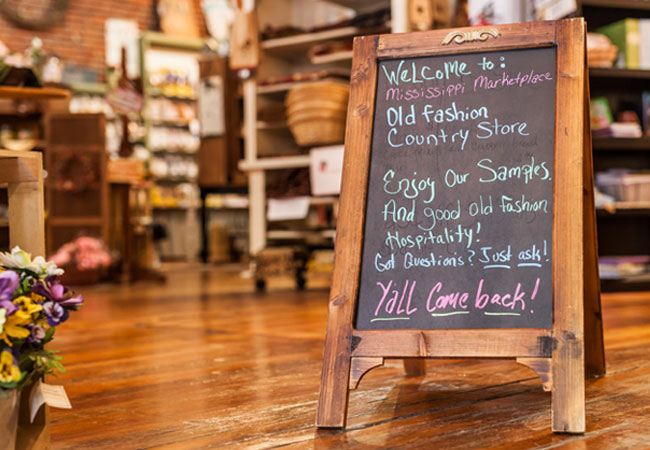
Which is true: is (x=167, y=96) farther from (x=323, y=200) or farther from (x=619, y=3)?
(x=619, y=3)

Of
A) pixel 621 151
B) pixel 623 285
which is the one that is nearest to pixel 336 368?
pixel 623 285

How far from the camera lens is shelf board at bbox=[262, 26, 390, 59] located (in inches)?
209

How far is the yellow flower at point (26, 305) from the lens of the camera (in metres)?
1.28

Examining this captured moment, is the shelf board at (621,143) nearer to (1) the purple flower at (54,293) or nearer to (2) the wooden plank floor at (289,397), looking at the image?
(2) the wooden plank floor at (289,397)

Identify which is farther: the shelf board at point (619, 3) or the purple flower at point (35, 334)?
the shelf board at point (619, 3)

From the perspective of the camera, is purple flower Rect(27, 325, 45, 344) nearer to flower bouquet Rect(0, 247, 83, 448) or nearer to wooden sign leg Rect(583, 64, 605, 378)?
flower bouquet Rect(0, 247, 83, 448)

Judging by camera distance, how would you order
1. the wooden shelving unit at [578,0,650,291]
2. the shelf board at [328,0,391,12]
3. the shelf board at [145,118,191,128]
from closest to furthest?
the wooden shelving unit at [578,0,650,291]
the shelf board at [328,0,391,12]
the shelf board at [145,118,191,128]

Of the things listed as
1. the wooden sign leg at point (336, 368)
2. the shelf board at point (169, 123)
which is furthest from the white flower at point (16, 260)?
the shelf board at point (169, 123)

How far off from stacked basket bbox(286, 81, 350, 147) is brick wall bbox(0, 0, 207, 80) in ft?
18.8

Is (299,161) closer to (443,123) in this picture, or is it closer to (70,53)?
(443,123)

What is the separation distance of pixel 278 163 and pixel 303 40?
0.90 meters

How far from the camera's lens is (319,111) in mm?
4922

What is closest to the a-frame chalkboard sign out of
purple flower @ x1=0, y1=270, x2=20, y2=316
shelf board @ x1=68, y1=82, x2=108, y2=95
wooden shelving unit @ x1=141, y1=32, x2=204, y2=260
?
purple flower @ x1=0, y1=270, x2=20, y2=316

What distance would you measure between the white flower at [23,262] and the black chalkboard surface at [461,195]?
632mm
